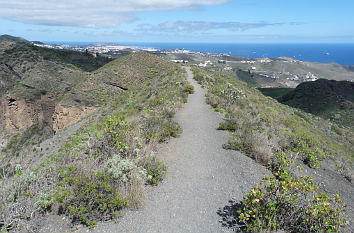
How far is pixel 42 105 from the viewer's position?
24.5 m

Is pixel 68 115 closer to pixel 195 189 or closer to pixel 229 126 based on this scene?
pixel 229 126

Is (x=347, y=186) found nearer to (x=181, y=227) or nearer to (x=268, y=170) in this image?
(x=268, y=170)

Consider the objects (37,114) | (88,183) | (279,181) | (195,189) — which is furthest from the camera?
(37,114)

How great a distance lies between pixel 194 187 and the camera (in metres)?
5.00

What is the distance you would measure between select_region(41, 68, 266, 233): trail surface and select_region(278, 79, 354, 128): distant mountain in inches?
859

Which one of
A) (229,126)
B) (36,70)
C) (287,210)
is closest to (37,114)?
(36,70)

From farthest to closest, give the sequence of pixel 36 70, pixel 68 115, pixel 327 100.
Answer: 1. pixel 327 100
2. pixel 36 70
3. pixel 68 115

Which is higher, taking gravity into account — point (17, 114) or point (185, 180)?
point (185, 180)

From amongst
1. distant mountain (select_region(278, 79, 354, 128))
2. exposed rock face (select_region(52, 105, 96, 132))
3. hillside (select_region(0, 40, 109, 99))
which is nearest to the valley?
exposed rock face (select_region(52, 105, 96, 132))

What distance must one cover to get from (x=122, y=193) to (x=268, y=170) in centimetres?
377

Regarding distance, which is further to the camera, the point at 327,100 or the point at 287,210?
the point at 327,100

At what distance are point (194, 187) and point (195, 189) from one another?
0.26ft

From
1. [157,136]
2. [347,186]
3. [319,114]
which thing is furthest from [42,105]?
[319,114]

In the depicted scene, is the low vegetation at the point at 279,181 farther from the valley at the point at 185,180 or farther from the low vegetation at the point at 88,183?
A: the low vegetation at the point at 88,183
